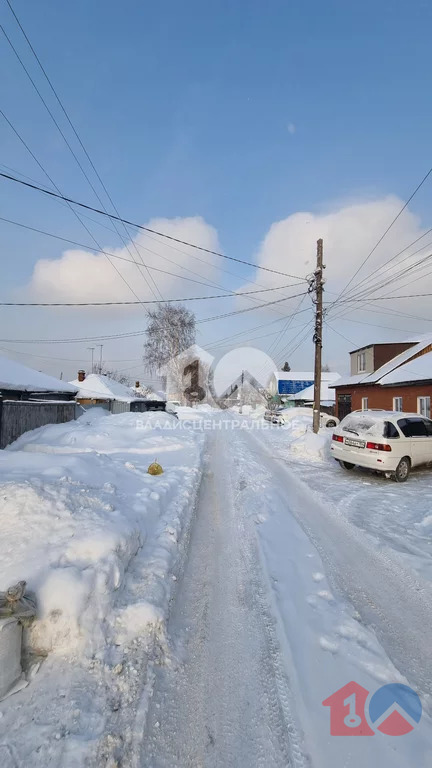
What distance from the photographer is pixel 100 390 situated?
100 ft

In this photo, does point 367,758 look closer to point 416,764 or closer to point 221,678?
point 416,764

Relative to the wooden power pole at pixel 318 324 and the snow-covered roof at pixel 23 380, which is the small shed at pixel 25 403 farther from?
the wooden power pole at pixel 318 324

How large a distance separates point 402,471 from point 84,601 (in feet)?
26.6

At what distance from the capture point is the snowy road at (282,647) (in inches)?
75.9

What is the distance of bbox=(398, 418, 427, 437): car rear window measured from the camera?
8609 mm

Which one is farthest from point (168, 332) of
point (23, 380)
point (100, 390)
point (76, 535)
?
point (76, 535)

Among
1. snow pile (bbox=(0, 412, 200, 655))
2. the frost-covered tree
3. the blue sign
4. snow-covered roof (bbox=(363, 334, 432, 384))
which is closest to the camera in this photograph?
snow pile (bbox=(0, 412, 200, 655))

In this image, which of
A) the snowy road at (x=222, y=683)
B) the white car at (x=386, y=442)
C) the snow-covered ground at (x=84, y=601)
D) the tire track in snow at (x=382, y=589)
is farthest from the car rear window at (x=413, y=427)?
the snowy road at (x=222, y=683)

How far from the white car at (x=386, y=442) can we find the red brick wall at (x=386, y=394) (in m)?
8.36

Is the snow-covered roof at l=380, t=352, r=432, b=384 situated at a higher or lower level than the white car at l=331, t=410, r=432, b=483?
higher

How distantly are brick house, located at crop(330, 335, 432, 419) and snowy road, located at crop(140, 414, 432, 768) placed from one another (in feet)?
44.9

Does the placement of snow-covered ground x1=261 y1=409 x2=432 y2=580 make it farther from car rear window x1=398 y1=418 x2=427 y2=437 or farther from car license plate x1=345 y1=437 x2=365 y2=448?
car rear window x1=398 y1=418 x2=427 y2=437

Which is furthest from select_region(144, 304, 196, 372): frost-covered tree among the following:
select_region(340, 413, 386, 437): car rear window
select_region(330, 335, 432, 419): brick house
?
select_region(340, 413, 386, 437): car rear window

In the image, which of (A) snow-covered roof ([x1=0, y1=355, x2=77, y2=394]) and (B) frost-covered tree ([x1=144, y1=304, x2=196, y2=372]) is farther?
(B) frost-covered tree ([x1=144, y1=304, x2=196, y2=372])
